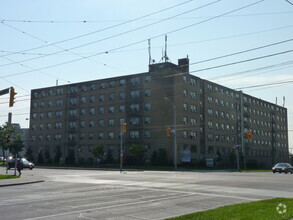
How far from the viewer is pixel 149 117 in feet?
232

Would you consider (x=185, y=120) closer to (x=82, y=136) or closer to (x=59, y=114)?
(x=82, y=136)

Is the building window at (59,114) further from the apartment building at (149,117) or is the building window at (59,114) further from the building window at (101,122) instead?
the building window at (101,122)

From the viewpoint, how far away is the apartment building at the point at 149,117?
69625 millimetres

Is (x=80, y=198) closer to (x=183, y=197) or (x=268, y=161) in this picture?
(x=183, y=197)

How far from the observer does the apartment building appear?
69.6 m

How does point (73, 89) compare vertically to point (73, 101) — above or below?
above

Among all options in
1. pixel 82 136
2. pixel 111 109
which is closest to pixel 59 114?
pixel 82 136

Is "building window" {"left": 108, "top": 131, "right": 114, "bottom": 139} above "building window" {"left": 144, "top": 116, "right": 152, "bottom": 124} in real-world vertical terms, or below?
below

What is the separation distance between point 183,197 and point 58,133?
74.6m

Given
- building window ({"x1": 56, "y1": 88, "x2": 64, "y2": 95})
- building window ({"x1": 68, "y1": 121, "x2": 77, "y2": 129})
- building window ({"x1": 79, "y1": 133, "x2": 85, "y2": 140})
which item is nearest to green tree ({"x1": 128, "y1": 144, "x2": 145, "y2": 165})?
building window ({"x1": 79, "y1": 133, "x2": 85, "y2": 140})

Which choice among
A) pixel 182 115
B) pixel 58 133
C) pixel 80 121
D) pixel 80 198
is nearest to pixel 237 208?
pixel 80 198

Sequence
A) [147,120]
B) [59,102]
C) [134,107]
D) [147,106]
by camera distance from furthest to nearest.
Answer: [59,102] → [134,107] → [147,106] → [147,120]

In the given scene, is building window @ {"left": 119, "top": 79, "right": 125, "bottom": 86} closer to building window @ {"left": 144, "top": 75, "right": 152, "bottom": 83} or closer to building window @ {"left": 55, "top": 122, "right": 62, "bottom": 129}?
building window @ {"left": 144, "top": 75, "right": 152, "bottom": 83}

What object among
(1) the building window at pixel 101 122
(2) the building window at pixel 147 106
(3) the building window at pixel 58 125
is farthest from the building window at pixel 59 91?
(2) the building window at pixel 147 106
